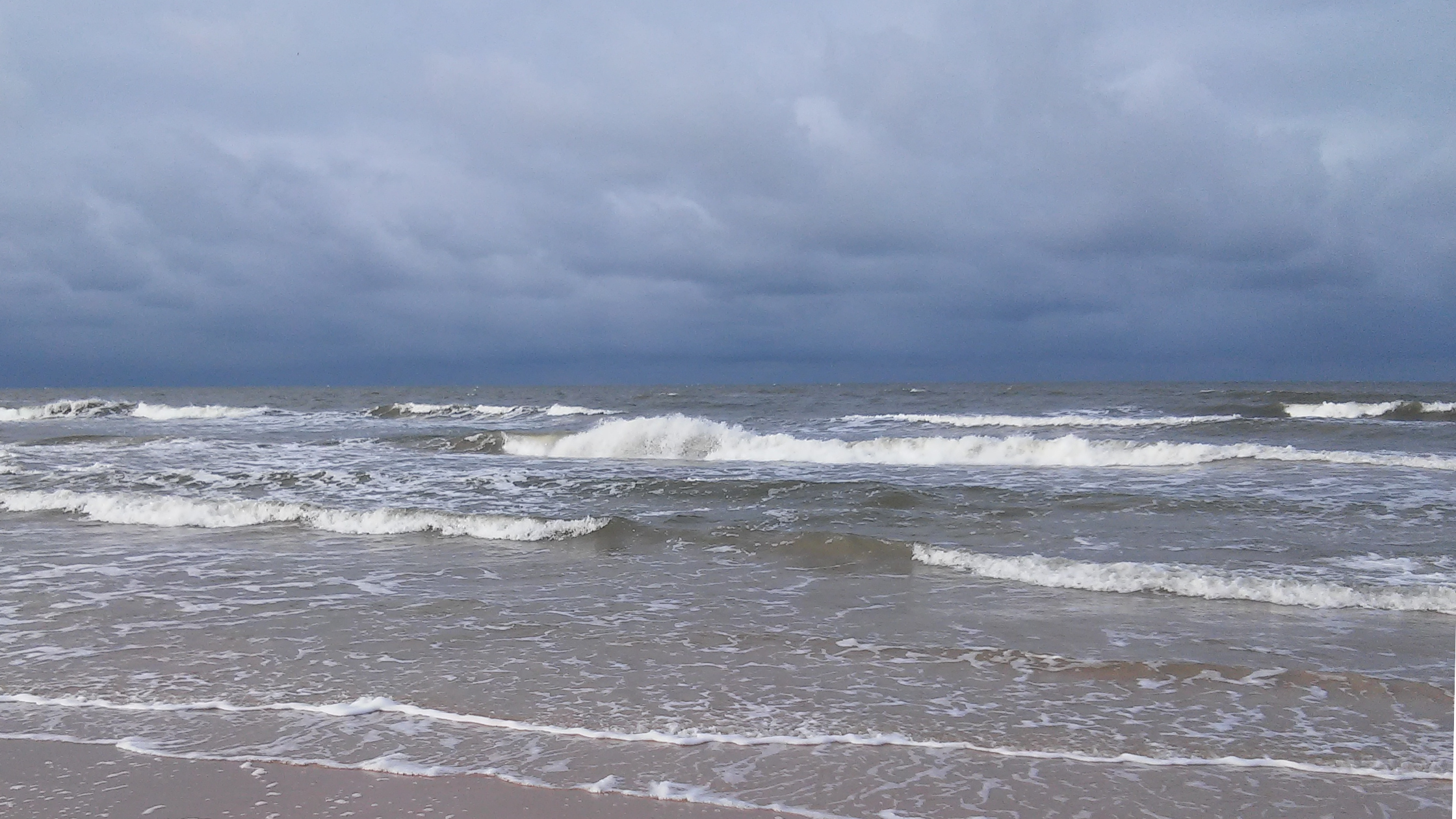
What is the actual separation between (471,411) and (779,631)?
40.8m

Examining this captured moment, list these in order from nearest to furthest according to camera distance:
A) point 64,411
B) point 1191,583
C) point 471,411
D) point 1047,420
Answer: point 1191,583 < point 1047,420 < point 471,411 < point 64,411

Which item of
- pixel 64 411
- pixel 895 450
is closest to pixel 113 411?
pixel 64 411

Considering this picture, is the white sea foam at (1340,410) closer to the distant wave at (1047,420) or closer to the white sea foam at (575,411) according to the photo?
the distant wave at (1047,420)

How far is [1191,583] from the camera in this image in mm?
8070

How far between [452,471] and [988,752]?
1482 cm

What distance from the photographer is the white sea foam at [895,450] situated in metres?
19.0

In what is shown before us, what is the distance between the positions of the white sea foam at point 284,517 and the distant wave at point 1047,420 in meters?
23.2

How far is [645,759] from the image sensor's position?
4371mm

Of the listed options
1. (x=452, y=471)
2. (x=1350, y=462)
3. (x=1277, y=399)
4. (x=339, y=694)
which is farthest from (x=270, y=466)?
(x=1277, y=399)

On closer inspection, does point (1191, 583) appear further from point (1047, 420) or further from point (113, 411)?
point (113, 411)

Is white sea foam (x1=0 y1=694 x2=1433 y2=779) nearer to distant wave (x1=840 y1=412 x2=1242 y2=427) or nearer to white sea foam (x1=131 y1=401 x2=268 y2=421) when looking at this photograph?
distant wave (x1=840 y1=412 x2=1242 y2=427)

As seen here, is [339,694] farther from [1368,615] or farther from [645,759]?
[1368,615]

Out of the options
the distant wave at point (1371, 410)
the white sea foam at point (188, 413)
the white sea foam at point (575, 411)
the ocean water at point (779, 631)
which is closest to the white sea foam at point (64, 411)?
the white sea foam at point (188, 413)

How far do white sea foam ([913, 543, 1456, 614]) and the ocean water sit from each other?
0.11ft
